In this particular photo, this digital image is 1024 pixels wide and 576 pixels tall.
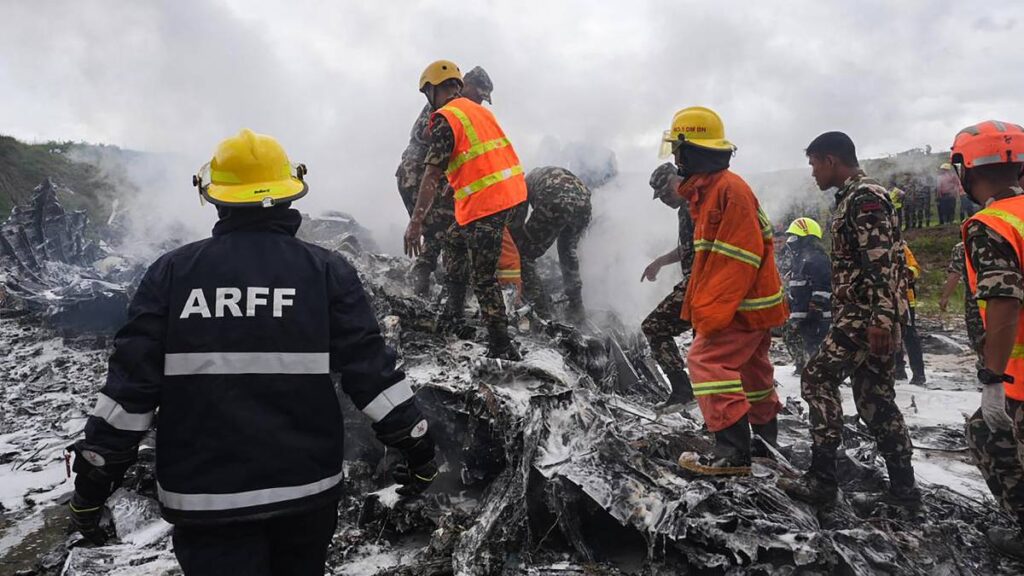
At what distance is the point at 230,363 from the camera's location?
4.62 ft

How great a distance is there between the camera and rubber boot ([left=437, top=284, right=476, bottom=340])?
12.9 ft

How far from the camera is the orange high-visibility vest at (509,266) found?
4.70 metres

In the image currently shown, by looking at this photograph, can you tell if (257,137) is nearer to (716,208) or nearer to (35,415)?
(716,208)

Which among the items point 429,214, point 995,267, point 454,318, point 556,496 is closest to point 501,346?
point 454,318

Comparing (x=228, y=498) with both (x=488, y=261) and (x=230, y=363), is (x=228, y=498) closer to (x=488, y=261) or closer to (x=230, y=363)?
(x=230, y=363)

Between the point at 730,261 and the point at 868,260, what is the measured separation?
65 centimetres

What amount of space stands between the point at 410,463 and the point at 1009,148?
7.84ft

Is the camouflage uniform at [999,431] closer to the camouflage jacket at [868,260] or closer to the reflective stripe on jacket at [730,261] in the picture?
the camouflage jacket at [868,260]

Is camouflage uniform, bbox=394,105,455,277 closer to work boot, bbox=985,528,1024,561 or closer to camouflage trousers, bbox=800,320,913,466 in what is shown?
camouflage trousers, bbox=800,320,913,466

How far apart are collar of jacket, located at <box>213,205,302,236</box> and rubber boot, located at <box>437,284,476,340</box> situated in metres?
2.35

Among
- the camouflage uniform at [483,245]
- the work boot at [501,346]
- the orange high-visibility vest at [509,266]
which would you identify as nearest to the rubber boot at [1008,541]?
the work boot at [501,346]

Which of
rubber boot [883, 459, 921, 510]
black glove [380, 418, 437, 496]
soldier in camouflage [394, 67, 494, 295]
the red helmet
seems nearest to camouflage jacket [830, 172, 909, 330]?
the red helmet

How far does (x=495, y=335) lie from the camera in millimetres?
3344

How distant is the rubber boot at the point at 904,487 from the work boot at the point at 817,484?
0.36 meters
